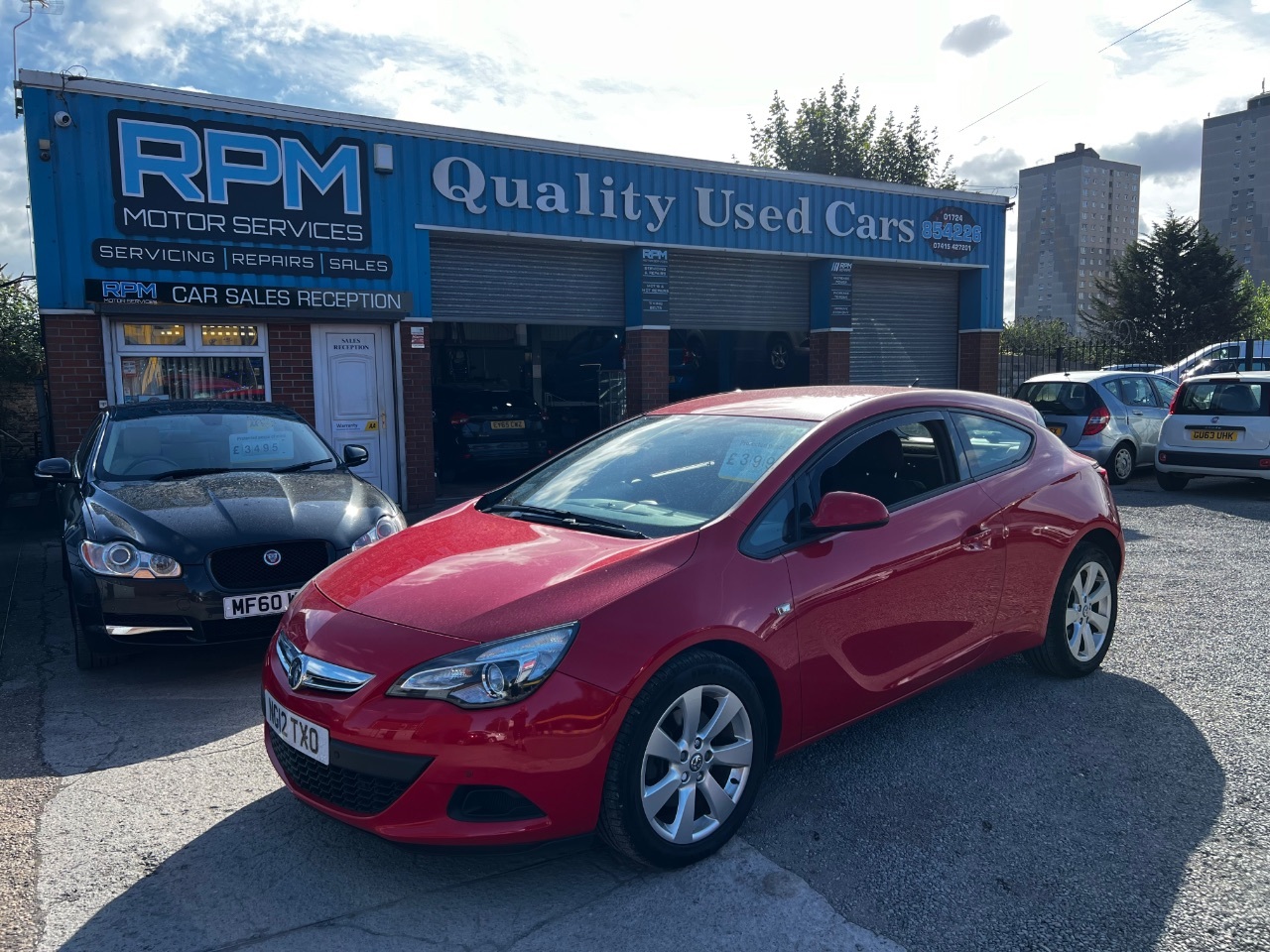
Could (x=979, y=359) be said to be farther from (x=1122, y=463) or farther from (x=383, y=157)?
(x=383, y=157)

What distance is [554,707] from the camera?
2.68 m

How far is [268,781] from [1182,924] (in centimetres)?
322

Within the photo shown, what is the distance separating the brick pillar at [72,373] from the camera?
389 inches

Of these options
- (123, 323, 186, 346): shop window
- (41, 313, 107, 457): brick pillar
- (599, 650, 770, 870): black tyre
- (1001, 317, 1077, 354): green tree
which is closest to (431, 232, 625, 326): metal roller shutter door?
(123, 323, 186, 346): shop window

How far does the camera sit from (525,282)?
13086mm

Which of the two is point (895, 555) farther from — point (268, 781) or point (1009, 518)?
point (268, 781)

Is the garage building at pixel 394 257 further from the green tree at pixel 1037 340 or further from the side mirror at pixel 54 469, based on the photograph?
the green tree at pixel 1037 340

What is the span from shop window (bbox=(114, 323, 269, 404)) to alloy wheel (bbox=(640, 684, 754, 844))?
852 centimetres

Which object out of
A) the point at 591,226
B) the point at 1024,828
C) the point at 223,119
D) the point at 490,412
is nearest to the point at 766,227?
the point at 591,226

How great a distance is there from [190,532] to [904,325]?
1439 centimetres

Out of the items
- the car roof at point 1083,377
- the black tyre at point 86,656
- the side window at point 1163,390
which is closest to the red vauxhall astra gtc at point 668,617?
the black tyre at point 86,656

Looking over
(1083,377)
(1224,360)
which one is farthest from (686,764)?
(1224,360)

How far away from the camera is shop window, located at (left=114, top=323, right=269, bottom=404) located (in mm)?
10234

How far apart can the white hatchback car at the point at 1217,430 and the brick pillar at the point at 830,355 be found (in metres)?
5.44
